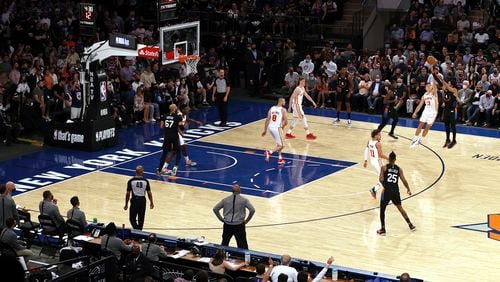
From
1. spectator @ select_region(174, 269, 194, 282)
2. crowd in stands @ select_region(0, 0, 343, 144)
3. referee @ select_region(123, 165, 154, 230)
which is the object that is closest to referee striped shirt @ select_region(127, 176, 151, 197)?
referee @ select_region(123, 165, 154, 230)

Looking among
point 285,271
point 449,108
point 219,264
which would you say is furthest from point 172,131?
point 285,271

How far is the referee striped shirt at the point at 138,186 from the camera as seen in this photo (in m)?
17.0

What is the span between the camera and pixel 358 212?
19.2 metres

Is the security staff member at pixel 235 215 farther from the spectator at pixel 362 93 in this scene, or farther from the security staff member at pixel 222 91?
the spectator at pixel 362 93

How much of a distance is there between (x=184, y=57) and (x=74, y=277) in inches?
585

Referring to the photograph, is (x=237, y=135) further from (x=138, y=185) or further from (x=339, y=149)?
(x=138, y=185)

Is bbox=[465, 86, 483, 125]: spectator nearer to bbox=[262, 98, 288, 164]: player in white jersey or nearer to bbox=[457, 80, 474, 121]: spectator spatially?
bbox=[457, 80, 474, 121]: spectator

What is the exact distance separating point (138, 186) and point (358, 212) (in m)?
4.97

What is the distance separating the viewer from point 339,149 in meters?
24.9

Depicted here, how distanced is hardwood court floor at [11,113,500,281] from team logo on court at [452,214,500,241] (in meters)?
0.19

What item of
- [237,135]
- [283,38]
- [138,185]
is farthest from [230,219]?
[283,38]

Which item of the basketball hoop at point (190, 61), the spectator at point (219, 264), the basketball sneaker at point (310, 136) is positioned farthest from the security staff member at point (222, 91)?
the spectator at point (219, 264)

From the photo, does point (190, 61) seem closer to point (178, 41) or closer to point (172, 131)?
point (178, 41)

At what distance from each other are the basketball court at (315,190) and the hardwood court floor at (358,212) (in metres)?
0.02
